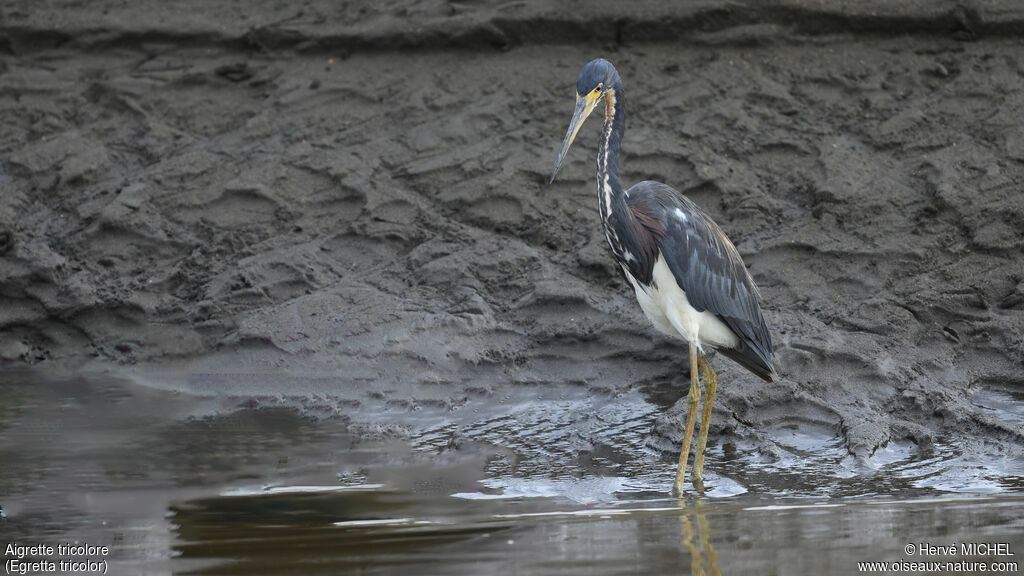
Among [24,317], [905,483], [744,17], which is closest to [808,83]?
[744,17]

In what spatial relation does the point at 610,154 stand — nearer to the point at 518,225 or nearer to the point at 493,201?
the point at 518,225

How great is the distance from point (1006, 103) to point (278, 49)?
5.17 metres

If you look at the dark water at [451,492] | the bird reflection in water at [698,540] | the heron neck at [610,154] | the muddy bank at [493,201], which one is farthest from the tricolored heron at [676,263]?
the bird reflection in water at [698,540]

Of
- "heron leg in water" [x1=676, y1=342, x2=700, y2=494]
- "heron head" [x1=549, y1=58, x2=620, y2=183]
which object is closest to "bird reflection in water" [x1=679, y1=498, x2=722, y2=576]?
"heron leg in water" [x1=676, y1=342, x2=700, y2=494]

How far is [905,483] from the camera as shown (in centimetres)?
514

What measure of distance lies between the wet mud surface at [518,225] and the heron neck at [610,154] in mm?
1191

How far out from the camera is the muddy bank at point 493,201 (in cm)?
655

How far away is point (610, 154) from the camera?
581 cm

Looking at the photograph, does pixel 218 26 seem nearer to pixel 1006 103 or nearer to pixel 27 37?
pixel 27 37

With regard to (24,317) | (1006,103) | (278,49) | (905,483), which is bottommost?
(905,483)

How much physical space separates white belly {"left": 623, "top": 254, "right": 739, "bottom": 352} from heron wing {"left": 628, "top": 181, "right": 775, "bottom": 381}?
0.13ft

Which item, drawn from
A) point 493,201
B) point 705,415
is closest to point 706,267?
point 705,415

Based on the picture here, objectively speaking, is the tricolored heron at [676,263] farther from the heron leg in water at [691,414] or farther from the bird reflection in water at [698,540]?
the bird reflection in water at [698,540]

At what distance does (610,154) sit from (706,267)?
743mm
